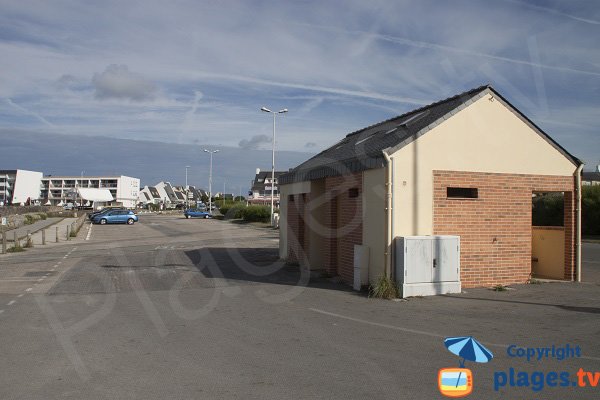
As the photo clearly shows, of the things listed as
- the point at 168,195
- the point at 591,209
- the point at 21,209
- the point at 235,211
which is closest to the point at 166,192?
the point at 168,195

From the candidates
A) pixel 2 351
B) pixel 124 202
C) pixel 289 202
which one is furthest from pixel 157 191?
pixel 2 351

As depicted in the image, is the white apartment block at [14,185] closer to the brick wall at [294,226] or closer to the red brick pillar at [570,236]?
the brick wall at [294,226]

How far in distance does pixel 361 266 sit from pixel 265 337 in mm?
4788

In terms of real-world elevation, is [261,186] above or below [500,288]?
above

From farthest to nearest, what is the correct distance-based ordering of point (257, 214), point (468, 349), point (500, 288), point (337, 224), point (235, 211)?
point (235, 211) → point (257, 214) → point (337, 224) → point (500, 288) → point (468, 349)

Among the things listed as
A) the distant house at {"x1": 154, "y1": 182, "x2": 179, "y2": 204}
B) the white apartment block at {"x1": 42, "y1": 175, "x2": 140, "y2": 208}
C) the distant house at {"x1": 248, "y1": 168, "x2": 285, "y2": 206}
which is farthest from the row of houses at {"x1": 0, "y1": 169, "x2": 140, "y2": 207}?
the distant house at {"x1": 248, "y1": 168, "x2": 285, "y2": 206}

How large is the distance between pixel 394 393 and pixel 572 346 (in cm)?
329

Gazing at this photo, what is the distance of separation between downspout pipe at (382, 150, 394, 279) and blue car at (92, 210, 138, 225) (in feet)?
137

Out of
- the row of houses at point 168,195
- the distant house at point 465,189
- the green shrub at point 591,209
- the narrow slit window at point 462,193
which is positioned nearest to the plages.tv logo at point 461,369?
the distant house at point 465,189

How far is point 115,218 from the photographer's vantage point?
49.6 meters

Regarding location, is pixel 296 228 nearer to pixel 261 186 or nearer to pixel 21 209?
pixel 21 209

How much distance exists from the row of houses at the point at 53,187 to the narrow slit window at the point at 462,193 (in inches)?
4348

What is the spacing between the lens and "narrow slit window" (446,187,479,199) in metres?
12.7

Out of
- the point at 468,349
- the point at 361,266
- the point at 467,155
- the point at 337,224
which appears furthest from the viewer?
the point at 337,224
